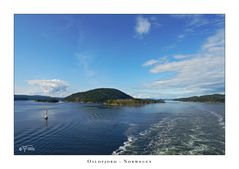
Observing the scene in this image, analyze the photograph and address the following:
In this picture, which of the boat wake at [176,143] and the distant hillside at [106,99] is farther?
the distant hillside at [106,99]

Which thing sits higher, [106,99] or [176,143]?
[176,143]

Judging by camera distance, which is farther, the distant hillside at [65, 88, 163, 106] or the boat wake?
the distant hillside at [65, 88, 163, 106]

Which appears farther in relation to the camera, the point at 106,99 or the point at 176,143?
the point at 106,99

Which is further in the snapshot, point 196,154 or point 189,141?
point 189,141
